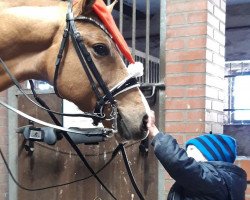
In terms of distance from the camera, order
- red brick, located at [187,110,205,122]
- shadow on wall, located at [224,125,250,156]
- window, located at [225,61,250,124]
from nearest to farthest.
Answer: red brick, located at [187,110,205,122] → window, located at [225,61,250,124] → shadow on wall, located at [224,125,250,156]

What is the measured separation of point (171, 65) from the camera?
126 inches

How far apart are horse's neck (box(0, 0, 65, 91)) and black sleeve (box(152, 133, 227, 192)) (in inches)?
28.9

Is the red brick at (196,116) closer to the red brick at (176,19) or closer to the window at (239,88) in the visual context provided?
the red brick at (176,19)

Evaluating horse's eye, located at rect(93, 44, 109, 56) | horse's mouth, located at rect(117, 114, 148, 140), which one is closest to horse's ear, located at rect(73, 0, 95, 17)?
horse's eye, located at rect(93, 44, 109, 56)

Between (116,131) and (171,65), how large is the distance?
1149 mm

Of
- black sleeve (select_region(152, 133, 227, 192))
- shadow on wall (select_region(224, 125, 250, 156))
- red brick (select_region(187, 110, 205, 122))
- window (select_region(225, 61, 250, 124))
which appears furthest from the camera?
shadow on wall (select_region(224, 125, 250, 156))

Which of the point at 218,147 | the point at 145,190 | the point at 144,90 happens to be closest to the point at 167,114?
the point at 144,90

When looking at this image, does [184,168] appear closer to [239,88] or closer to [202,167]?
[202,167]

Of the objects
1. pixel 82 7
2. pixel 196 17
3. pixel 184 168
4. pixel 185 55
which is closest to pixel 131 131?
pixel 184 168

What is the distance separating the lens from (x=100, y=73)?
86.2 inches

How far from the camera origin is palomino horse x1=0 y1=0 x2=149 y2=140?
2.14 meters

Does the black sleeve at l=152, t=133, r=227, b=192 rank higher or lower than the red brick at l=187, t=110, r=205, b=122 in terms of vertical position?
lower

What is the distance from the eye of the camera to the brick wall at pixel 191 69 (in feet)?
10.2

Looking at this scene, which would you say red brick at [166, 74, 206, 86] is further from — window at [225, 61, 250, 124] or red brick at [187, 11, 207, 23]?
window at [225, 61, 250, 124]
